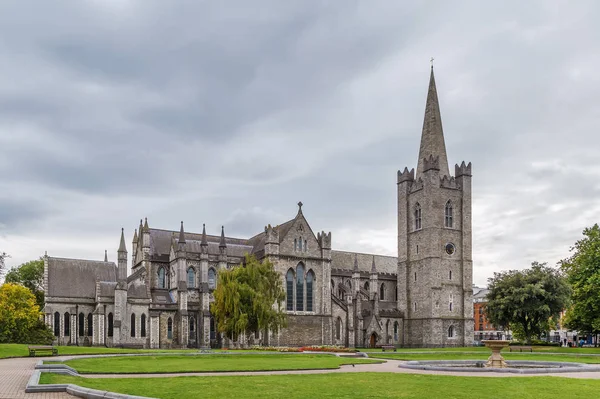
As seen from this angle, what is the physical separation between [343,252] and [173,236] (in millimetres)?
27624

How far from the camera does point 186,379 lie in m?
24.4

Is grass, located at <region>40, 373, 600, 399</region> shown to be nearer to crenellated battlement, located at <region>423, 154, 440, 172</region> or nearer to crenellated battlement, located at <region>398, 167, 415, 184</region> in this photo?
crenellated battlement, located at <region>423, 154, 440, 172</region>

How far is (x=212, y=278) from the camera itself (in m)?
76.9

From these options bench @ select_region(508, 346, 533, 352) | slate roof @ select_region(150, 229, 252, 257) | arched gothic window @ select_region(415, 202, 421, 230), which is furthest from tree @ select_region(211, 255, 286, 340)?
arched gothic window @ select_region(415, 202, 421, 230)

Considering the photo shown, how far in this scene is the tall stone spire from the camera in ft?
283

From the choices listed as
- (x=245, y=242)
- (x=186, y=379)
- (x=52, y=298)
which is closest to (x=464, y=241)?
(x=245, y=242)

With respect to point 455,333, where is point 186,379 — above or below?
above

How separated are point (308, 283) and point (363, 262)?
20.5 meters

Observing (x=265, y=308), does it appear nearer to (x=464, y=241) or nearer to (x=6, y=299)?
(x=6, y=299)

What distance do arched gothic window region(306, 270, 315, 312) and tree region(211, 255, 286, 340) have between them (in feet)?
45.5

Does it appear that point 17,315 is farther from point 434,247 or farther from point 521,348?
point 521,348

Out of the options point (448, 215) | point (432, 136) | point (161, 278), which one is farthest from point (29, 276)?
point (432, 136)

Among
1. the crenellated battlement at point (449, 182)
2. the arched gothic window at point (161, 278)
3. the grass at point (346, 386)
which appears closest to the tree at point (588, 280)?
the crenellated battlement at point (449, 182)

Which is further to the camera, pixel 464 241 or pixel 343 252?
pixel 343 252
